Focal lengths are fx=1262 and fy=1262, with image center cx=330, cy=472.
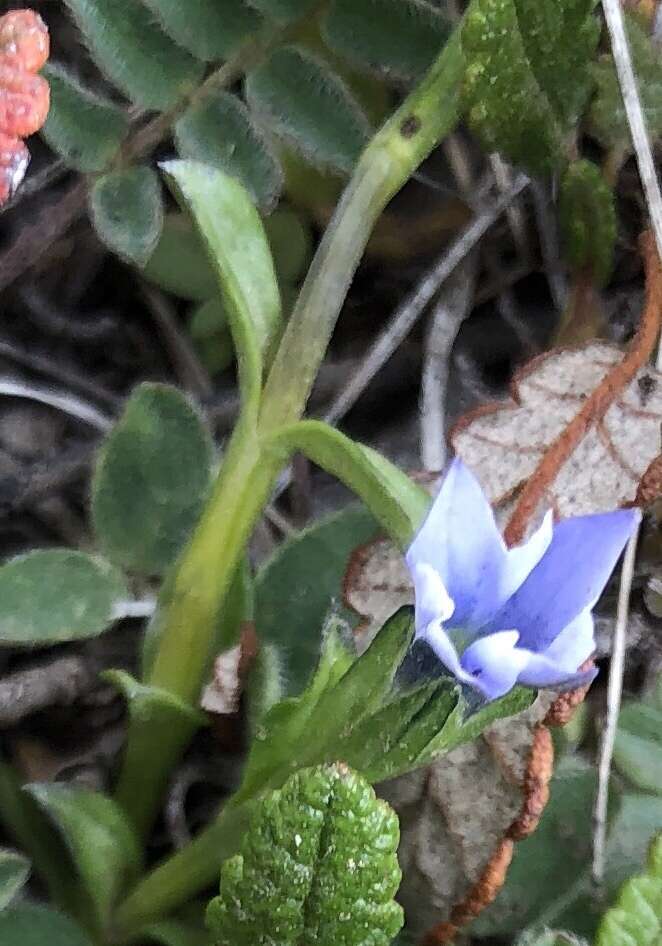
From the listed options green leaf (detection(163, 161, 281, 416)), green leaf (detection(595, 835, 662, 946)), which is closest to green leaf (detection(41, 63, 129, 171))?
green leaf (detection(163, 161, 281, 416))

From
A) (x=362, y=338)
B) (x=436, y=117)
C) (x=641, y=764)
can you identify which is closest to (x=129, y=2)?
(x=436, y=117)

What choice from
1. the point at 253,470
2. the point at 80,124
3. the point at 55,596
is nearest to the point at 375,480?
the point at 253,470

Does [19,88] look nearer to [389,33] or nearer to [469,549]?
[389,33]

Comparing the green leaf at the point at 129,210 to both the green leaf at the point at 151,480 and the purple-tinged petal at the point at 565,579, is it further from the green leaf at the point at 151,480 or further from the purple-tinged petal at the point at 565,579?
the purple-tinged petal at the point at 565,579

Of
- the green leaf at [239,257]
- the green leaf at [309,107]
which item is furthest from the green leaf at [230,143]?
the green leaf at [239,257]

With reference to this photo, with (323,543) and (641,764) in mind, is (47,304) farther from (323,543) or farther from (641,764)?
(641,764)

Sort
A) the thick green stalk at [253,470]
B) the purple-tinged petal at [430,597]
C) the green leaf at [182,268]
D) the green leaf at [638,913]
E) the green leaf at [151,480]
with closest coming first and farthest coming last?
the purple-tinged petal at [430,597] < the green leaf at [638,913] < the thick green stalk at [253,470] < the green leaf at [151,480] < the green leaf at [182,268]

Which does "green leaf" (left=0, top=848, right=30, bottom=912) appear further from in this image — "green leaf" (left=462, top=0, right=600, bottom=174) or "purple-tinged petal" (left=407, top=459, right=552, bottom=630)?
"green leaf" (left=462, top=0, right=600, bottom=174)

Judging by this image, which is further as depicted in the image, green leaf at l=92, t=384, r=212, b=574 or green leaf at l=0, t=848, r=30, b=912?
green leaf at l=92, t=384, r=212, b=574
